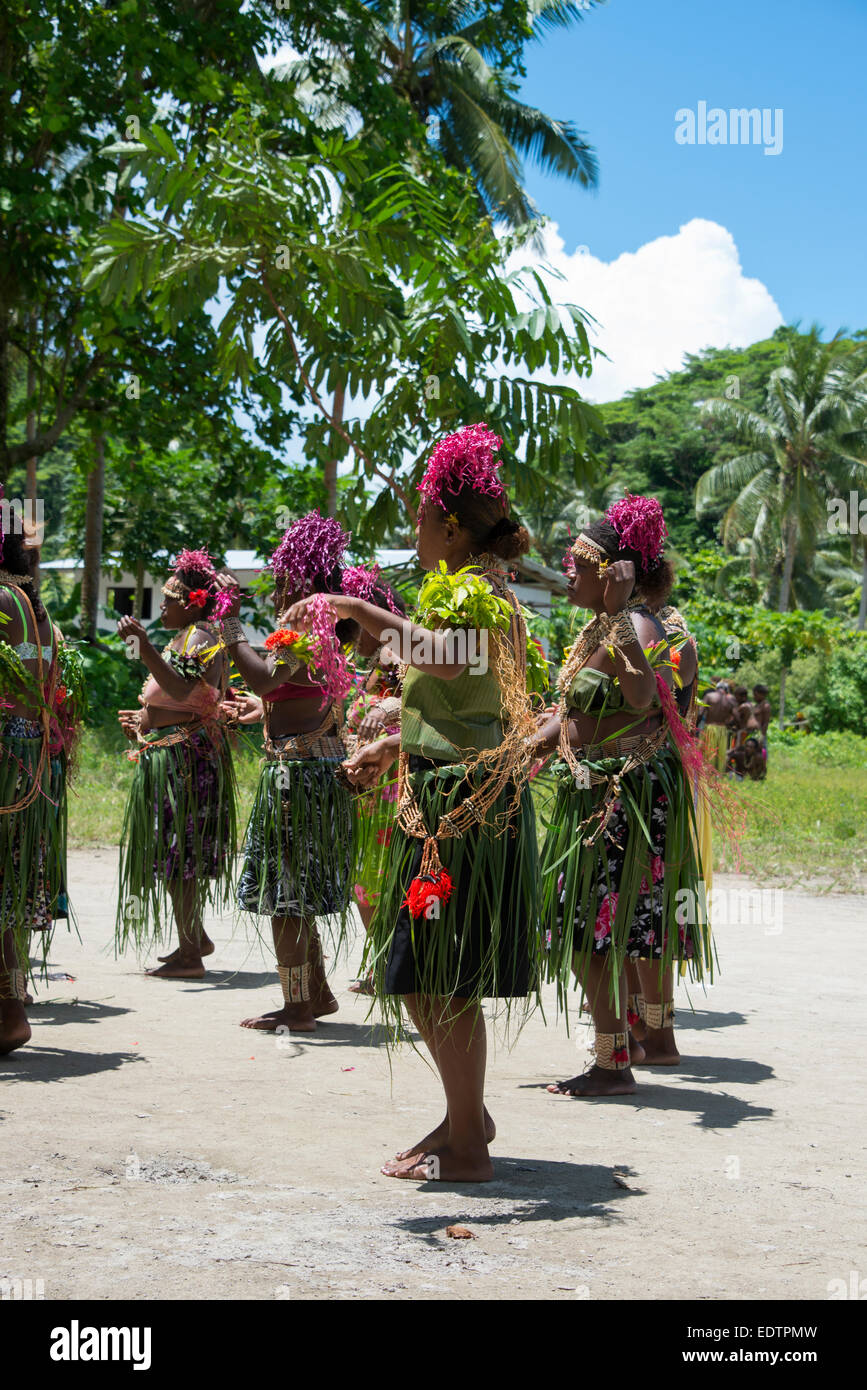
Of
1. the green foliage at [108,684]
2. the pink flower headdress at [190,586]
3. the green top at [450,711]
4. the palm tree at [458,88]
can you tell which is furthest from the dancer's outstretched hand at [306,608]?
the palm tree at [458,88]

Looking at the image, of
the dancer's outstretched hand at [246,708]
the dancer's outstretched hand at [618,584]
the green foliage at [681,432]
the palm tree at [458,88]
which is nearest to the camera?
the dancer's outstretched hand at [618,584]

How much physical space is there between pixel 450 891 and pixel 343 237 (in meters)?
4.62

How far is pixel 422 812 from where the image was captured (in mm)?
3527

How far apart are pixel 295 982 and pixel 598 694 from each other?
1708 millimetres

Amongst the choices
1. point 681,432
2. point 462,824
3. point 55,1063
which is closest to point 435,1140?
point 462,824

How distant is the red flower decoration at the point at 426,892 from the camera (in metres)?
3.44

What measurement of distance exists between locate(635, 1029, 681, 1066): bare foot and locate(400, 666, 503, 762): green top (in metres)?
1.93

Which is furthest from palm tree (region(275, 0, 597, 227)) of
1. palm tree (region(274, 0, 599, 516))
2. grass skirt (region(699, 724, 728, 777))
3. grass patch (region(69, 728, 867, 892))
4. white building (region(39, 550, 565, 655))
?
grass skirt (region(699, 724, 728, 777))

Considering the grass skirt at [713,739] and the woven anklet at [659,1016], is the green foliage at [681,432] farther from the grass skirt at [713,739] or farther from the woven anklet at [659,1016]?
the woven anklet at [659,1016]

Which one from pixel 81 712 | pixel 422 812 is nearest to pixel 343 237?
pixel 81 712

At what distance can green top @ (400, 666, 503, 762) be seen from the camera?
3.52m

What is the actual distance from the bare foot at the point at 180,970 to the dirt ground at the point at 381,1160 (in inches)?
12.0

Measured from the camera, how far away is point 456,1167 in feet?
11.6
